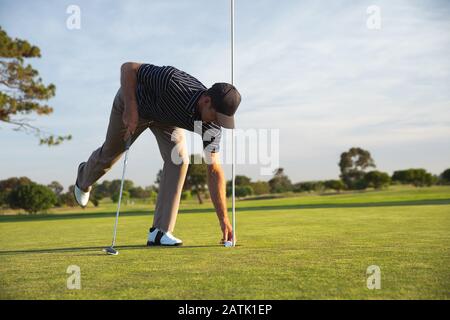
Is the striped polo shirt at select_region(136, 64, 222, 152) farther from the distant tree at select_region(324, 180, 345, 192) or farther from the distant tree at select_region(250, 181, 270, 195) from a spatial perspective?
the distant tree at select_region(324, 180, 345, 192)

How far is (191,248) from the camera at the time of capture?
449 centimetres

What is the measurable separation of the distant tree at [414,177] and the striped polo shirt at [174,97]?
171ft

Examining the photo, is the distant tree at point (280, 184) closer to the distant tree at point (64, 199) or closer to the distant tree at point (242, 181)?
the distant tree at point (242, 181)

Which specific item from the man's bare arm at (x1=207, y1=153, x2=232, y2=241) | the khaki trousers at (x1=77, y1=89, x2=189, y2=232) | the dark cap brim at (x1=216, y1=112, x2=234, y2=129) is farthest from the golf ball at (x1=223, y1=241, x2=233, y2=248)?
the dark cap brim at (x1=216, y1=112, x2=234, y2=129)

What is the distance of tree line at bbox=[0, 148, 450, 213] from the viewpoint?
116 ft

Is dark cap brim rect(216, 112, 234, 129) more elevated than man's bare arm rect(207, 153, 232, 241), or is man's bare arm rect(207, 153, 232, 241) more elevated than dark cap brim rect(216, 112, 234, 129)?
dark cap brim rect(216, 112, 234, 129)

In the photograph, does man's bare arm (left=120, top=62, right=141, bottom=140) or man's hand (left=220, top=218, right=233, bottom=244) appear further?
man's hand (left=220, top=218, right=233, bottom=244)

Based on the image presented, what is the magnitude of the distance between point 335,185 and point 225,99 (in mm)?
48271

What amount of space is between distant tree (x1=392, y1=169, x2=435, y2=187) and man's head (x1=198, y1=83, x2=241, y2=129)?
171ft

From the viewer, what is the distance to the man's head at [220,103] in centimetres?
405

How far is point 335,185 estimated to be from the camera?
50.6 metres

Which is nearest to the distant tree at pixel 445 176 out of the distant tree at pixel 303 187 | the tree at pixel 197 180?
the distant tree at pixel 303 187
